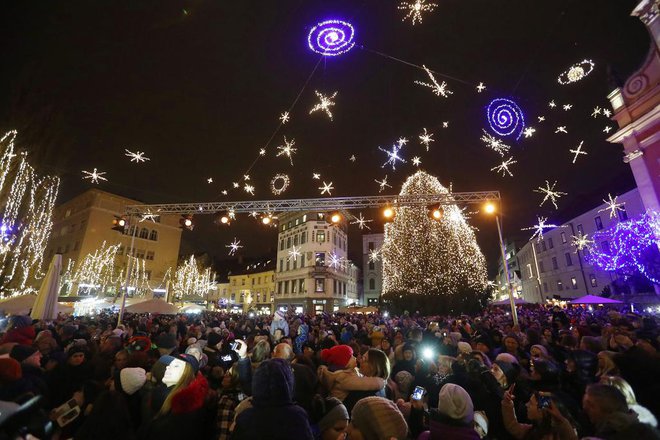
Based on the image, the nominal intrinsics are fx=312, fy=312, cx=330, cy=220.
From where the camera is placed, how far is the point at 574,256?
1663 inches

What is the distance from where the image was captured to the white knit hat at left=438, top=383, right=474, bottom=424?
2672 millimetres

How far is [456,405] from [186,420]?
2.55m

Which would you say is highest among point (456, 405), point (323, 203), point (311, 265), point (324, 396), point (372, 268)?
point (372, 268)

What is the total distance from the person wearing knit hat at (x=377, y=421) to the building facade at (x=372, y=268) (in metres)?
57.9

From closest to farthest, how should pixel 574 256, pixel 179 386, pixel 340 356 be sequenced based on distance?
pixel 179 386 → pixel 340 356 → pixel 574 256

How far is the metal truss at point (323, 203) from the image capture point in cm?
1582

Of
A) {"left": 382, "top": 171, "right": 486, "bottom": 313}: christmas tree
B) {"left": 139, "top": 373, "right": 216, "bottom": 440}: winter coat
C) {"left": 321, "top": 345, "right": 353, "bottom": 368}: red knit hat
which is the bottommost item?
{"left": 139, "top": 373, "right": 216, "bottom": 440}: winter coat

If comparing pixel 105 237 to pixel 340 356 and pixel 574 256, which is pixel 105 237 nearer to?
pixel 340 356

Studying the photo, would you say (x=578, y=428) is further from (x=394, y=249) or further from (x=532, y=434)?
(x=394, y=249)

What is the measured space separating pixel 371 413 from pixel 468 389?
190 cm

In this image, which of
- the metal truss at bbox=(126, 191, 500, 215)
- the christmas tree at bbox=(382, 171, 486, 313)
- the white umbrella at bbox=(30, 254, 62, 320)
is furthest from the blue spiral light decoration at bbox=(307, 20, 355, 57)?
the christmas tree at bbox=(382, 171, 486, 313)

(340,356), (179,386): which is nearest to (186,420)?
(179,386)

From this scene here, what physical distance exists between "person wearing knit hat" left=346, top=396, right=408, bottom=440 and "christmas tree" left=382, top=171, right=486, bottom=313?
2604 centimetres

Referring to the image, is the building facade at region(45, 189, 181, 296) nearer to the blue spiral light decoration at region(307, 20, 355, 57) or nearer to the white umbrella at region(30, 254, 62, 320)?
the white umbrella at region(30, 254, 62, 320)
